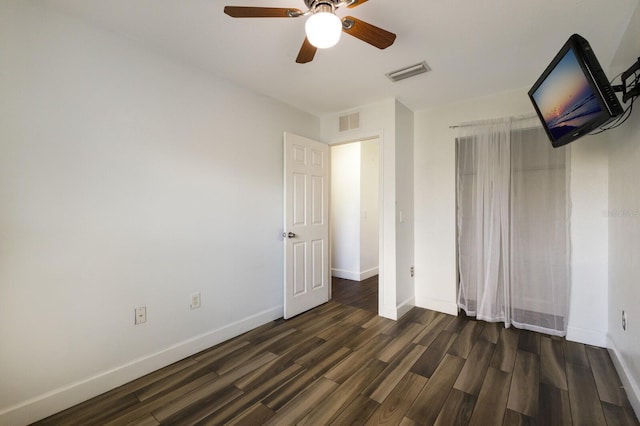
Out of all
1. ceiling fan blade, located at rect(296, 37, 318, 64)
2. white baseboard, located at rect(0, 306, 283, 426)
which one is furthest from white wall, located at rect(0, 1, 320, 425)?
ceiling fan blade, located at rect(296, 37, 318, 64)

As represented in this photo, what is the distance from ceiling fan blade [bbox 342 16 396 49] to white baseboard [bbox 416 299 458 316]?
111 inches

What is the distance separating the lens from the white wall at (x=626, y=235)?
1.66m

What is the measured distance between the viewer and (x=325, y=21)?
1.28 metres

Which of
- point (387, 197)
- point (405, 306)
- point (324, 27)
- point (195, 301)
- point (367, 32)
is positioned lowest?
point (405, 306)

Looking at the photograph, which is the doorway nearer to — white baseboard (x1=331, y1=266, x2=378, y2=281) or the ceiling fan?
white baseboard (x1=331, y1=266, x2=378, y2=281)

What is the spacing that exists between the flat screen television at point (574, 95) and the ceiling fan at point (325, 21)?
3.21ft

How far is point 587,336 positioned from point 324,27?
3281 millimetres

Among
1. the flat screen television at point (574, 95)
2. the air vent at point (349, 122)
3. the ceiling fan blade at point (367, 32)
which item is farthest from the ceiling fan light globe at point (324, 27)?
the air vent at point (349, 122)

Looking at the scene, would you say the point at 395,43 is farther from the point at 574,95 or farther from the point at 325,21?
the point at 574,95

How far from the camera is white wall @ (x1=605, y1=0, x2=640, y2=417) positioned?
65.3 inches

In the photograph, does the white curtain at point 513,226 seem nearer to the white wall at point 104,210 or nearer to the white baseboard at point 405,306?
the white baseboard at point 405,306

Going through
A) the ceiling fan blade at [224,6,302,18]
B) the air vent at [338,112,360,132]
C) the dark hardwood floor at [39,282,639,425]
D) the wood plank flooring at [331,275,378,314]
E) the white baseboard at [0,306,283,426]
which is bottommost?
the dark hardwood floor at [39,282,639,425]

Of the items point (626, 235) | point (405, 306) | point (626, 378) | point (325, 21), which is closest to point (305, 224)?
point (405, 306)

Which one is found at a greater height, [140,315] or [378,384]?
[140,315]
